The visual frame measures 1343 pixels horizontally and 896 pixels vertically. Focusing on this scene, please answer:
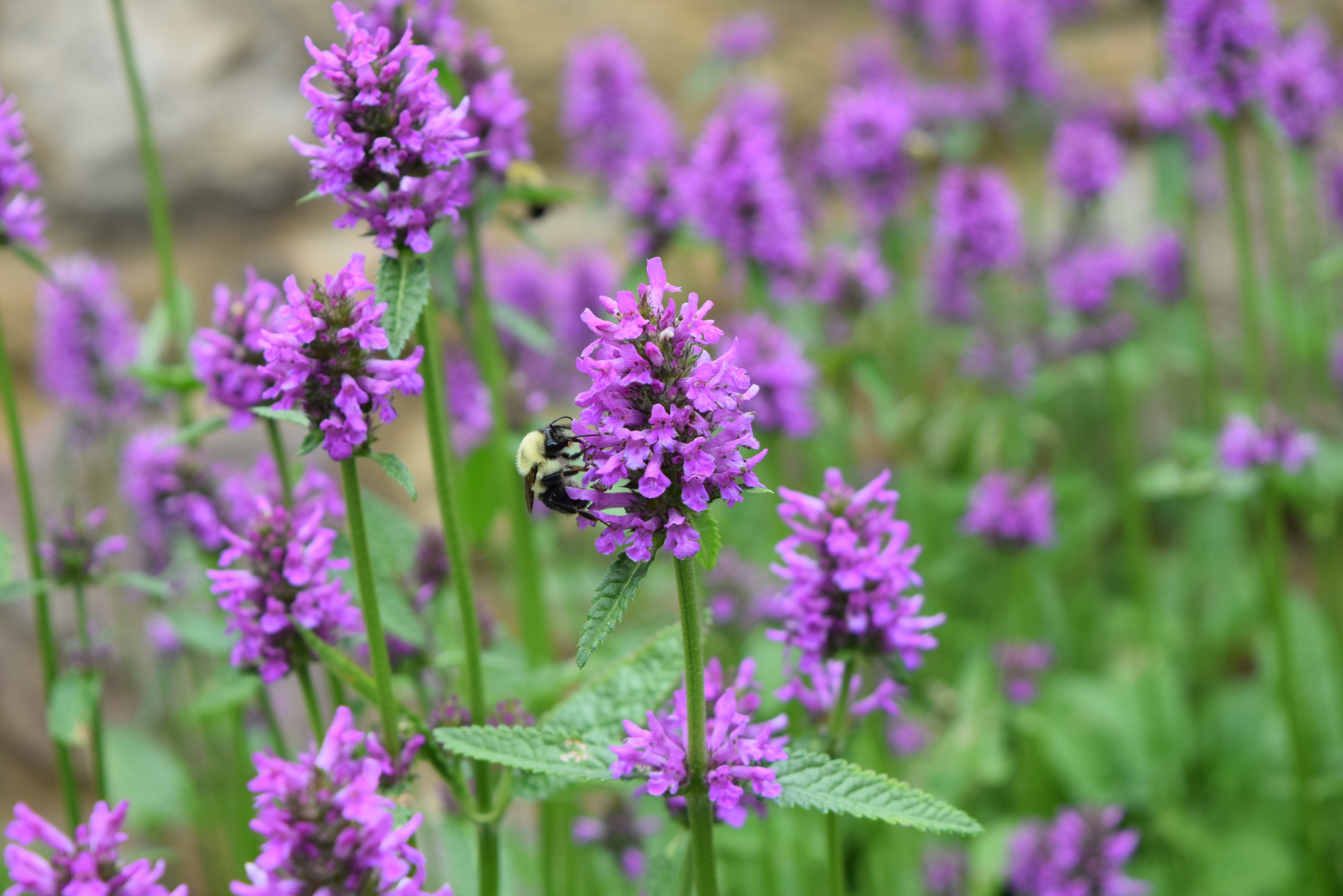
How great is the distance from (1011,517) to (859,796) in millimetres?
2791

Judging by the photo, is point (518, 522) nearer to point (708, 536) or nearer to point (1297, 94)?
point (708, 536)

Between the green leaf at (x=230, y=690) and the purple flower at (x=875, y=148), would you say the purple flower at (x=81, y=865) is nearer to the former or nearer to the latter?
the green leaf at (x=230, y=690)

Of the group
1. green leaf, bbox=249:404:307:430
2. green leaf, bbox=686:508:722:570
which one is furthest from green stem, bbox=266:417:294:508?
green leaf, bbox=686:508:722:570

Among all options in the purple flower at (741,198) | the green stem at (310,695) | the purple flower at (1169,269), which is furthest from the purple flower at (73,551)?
the purple flower at (1169,269)

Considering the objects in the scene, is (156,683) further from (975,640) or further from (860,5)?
(860,5)

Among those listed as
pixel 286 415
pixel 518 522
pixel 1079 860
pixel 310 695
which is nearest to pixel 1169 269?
pixel 1079 860

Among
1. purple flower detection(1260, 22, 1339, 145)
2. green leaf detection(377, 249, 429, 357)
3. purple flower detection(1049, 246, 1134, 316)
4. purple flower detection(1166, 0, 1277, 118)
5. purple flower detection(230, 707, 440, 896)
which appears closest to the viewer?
purple flower detection(230, 707, 440, 896)

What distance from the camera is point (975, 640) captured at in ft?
18.5

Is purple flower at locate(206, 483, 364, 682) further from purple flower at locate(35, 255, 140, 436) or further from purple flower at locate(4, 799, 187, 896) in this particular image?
purple flower at locate(35, 255, 140, 436)

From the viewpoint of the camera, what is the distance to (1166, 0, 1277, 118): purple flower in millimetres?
4379

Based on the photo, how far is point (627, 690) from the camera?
Answer: 2.30 meters

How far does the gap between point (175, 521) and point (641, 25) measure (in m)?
5.81

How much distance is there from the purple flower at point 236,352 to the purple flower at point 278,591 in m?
0.50

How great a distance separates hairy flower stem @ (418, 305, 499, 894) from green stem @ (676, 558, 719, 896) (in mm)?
491
